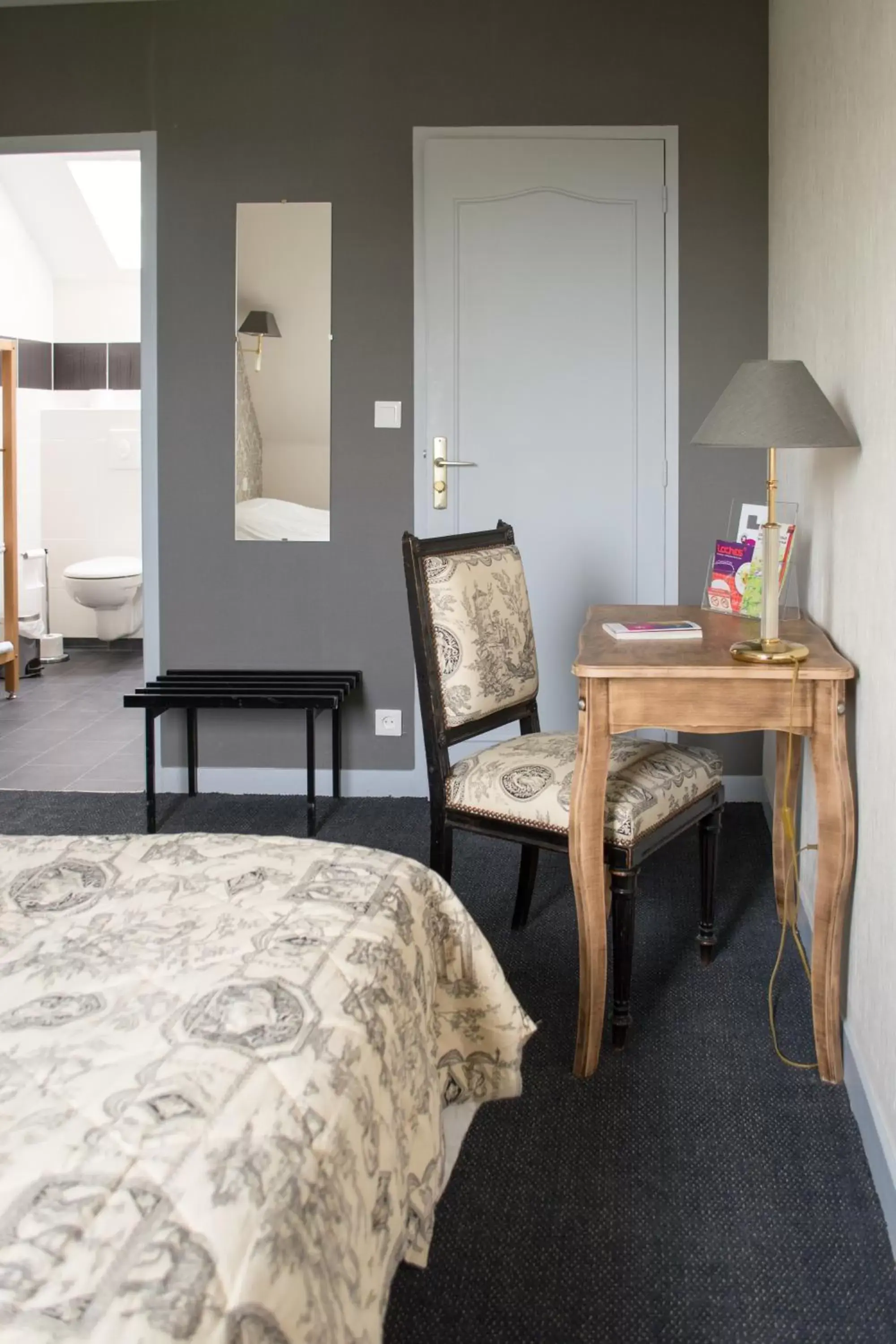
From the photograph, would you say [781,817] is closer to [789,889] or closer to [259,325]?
[789,889]

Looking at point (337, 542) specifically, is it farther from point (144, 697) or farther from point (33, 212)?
point (33, 212)

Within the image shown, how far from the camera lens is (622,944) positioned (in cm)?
237

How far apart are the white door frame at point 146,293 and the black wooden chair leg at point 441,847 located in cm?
183

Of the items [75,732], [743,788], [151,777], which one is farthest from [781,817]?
[75,732]

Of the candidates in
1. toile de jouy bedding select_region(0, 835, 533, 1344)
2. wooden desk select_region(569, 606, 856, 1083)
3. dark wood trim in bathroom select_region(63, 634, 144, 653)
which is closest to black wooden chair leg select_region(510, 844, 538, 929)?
wooden desk select_region(569, 606, 856, 1083)

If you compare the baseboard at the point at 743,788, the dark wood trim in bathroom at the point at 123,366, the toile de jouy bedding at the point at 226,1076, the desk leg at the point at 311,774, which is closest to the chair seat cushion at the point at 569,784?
the toile de jouy bedding at the point at 226,1076

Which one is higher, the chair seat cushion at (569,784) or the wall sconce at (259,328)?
the wall sconce at (259,328)

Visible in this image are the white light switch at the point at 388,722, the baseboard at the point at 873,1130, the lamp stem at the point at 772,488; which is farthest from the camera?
the white light switch at the point at 388,722

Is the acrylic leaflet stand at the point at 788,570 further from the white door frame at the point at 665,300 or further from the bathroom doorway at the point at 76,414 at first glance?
the bathroom doorway at the point at 76,414

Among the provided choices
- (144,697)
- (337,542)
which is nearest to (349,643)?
(337,542)

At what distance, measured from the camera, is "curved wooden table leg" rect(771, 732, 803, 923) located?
2938mm

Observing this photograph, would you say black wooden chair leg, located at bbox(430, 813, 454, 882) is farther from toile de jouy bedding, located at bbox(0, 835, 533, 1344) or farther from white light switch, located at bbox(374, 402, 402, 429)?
white light switch, located at bbox(374, 402, 402, 429)

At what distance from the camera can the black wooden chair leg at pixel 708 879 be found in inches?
109

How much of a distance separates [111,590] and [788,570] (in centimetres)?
500
